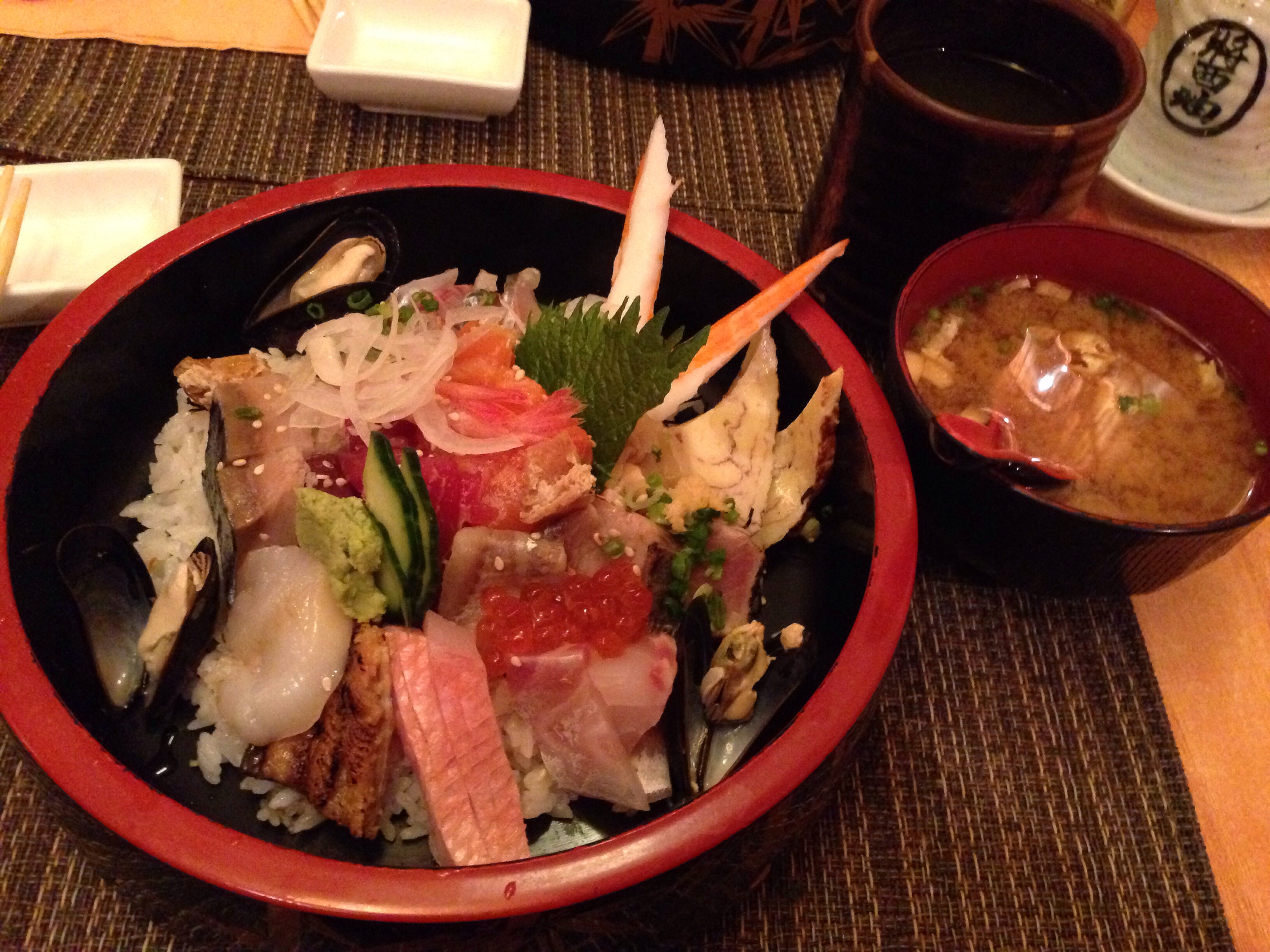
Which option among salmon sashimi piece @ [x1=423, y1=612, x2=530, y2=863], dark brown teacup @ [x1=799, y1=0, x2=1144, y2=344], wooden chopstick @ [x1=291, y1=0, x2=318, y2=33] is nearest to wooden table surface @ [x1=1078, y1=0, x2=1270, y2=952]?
dark brown teacup @ [x1=799, y1=0, x2=1144, y2=344]

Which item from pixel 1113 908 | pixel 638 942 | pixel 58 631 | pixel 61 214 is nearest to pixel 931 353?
pixel 1113 908

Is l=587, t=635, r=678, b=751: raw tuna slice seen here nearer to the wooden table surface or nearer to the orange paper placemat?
the wooden table surface

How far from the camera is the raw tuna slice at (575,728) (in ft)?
4.36

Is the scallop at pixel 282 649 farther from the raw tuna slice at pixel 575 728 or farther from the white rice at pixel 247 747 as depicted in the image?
the raw tuna slice at pixel 575 728

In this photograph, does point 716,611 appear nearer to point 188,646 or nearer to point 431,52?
point 188,646

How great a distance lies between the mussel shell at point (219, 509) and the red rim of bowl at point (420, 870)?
27 cm

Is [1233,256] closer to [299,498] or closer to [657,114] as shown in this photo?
[657,114]

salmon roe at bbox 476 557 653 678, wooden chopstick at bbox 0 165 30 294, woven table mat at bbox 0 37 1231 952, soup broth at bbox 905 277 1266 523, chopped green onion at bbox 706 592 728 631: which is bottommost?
woven table mat at bbox 0 37 1231 952

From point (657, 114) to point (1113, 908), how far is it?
8.01 feet

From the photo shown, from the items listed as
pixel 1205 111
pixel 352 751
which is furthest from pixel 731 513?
pixel 1205 111

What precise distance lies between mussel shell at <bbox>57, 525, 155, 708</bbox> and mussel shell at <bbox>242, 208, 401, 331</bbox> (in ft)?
1.89

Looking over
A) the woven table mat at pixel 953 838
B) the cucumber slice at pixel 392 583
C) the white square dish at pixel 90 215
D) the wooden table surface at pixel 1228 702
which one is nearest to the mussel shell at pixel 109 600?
the woven table mat at pixel 953 838

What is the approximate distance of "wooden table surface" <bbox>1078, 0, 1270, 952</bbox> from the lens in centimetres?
151

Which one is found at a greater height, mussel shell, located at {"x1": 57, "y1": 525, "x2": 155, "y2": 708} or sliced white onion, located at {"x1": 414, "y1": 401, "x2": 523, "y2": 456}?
sliced white onion, located at {"x1": 414, "y1": 401, "x2": 523, "y2": 456}
